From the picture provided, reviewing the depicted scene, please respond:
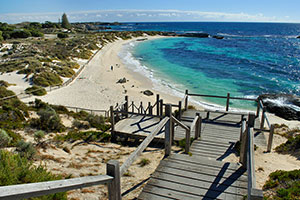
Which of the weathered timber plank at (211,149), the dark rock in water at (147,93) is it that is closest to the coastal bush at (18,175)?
the weathered timber plank at (211,149)

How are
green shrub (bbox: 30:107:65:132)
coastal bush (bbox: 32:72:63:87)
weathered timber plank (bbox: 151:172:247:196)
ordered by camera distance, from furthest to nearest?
coastal bush (bbox: 32:72:63:87)
green shrub (bbox: 30:107:65:132)
weathered timber plank (bbox: 151:172:247:196)

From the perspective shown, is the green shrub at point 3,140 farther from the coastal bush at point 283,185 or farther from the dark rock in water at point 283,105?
the dark rock in water at point 283,105

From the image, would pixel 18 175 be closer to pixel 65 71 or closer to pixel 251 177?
pixel 251 177

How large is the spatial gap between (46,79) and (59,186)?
81.4ft

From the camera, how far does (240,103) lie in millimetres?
20938

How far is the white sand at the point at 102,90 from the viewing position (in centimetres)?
1961

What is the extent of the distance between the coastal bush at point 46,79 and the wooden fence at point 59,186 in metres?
23.1

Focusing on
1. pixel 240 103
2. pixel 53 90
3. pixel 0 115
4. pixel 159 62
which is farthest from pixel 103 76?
pixel 0 115

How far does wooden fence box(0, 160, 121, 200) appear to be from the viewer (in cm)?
179

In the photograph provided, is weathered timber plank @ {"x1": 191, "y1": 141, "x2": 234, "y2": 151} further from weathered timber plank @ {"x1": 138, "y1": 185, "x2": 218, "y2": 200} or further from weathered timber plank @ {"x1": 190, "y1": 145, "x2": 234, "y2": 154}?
weathered timber plank @ {"x1": 138, "y1": 185, "x2": 218, "y2": 200}

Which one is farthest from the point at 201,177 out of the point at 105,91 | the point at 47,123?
the point at 105,91

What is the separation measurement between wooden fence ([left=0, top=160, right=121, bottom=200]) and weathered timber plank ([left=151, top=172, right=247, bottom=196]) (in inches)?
75.6

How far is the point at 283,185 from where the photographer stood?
4938 millimetres

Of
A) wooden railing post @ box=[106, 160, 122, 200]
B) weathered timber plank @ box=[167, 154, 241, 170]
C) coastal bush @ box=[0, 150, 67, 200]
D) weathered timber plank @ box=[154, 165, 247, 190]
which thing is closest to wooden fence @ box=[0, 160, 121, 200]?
wooden railing post @ box=[106, 160, 122, 200]
